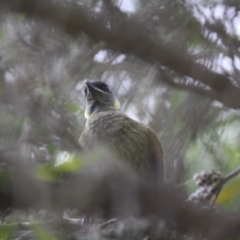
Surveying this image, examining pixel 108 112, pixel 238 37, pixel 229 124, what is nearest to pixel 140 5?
pixel 238 37

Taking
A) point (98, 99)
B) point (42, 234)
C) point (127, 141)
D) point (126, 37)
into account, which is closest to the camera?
point (42, 234)

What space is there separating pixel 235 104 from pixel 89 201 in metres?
0.95

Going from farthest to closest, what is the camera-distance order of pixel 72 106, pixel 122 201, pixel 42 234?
pixel 72 106 < pixel 42 234 < pixel 122 201

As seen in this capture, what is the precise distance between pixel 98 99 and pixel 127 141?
2.81ft

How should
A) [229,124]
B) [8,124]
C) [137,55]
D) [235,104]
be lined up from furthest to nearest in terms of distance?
1. [229,124]
2. [8,124]
3. [137,55]
4. [235,104]

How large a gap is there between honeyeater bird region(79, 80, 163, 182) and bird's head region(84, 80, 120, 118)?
10 centimetres

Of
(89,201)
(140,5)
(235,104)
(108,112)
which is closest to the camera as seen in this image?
(89,201)

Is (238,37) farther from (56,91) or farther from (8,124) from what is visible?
(8,124)

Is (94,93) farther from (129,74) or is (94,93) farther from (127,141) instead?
(129,74)

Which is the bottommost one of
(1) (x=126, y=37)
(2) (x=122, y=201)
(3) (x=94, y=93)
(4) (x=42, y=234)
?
(4) (x=42, y=234)

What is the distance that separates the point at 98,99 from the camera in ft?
13.9

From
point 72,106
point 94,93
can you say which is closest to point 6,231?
point 72,106

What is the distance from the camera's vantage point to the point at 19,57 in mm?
2855

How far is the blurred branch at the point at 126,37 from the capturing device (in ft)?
6.53
